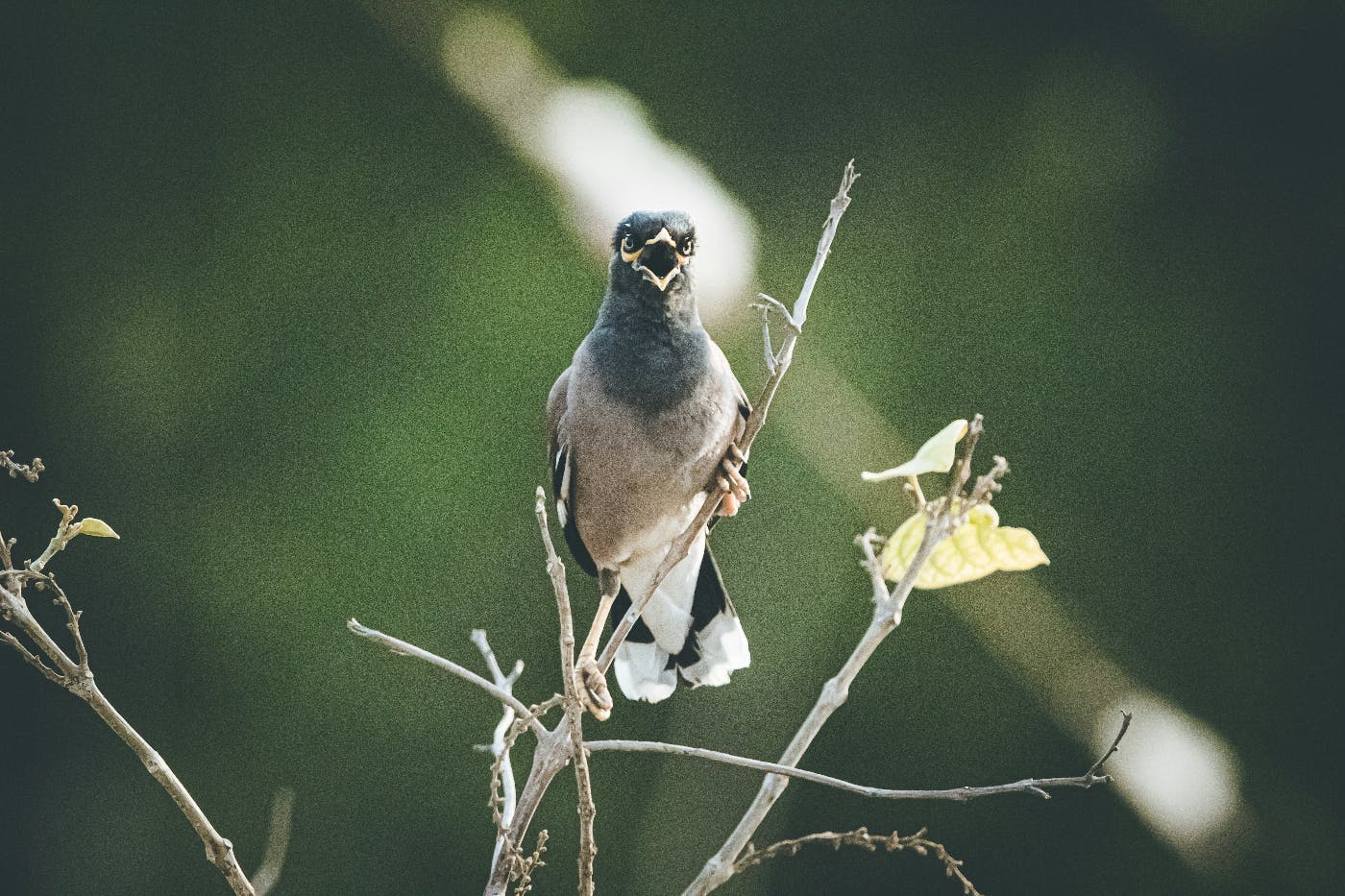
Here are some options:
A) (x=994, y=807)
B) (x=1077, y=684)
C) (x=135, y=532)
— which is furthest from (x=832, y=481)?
(x=135, y=532)

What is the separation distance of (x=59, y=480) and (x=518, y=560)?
1.10 m

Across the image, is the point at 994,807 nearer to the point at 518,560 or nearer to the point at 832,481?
the point at 832,481

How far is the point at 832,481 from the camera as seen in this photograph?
2.59 metres

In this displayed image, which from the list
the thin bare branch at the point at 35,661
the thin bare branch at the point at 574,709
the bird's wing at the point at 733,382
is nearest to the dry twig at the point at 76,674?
the thin bare branch at the point at 35,661

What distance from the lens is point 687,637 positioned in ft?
6.27

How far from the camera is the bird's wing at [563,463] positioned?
1725mm

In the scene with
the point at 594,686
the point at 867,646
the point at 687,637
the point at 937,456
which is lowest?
the point at 687,637

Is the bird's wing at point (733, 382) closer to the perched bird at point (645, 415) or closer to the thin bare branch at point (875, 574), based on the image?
the perched bird at point (645, 415)

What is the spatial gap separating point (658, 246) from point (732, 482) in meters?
0.32

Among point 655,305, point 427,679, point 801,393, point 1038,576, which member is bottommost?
point 427,679

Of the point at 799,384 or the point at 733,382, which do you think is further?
the point at 799,384

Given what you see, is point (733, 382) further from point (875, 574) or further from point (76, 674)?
point (76, 674)

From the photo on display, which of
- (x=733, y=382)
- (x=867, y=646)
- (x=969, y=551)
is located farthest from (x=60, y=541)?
(x=733, y=382)

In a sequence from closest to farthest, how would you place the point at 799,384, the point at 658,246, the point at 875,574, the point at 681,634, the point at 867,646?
1. the point at 867,646
2. the point at 875,574
3. the point at 658,246
4. the point at 681,634
5. the point at 799,384
